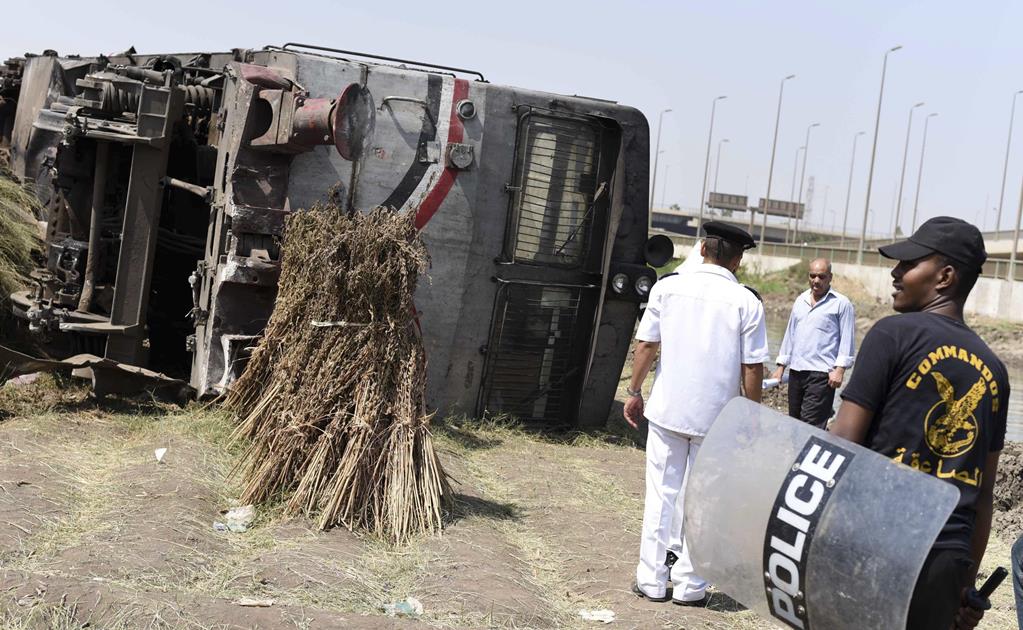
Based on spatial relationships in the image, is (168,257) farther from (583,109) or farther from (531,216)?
(583,109)

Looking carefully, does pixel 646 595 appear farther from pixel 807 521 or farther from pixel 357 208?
pixel 357 208

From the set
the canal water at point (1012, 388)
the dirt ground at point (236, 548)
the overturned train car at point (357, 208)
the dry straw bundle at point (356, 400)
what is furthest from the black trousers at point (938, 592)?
the overturned train car at point (357, 208)

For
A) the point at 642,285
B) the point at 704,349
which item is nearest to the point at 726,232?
the point at 704,349

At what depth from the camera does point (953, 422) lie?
144 inches

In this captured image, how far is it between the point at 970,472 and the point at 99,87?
24.0 feet

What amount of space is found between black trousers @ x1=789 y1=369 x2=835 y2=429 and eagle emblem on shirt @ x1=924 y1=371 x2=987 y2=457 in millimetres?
5755

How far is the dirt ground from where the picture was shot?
488cm

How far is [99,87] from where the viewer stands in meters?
9.05

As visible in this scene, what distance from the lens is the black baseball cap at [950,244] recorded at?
3777 mm

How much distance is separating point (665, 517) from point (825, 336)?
3.95 m

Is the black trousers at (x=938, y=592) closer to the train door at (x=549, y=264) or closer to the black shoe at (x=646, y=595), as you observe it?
the black shoe at (x=646, y=595)

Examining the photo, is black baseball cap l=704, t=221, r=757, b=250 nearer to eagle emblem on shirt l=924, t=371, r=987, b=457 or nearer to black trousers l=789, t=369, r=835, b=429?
eagle emblem on shirt l=924, t=371, r=987, b=457

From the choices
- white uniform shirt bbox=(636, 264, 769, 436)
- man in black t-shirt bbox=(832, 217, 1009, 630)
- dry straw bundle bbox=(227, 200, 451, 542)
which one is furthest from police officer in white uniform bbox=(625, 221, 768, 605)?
man in black t-shirt bbox=(832, 217, 1009, 630)

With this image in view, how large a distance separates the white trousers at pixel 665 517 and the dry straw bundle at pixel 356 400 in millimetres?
1176
